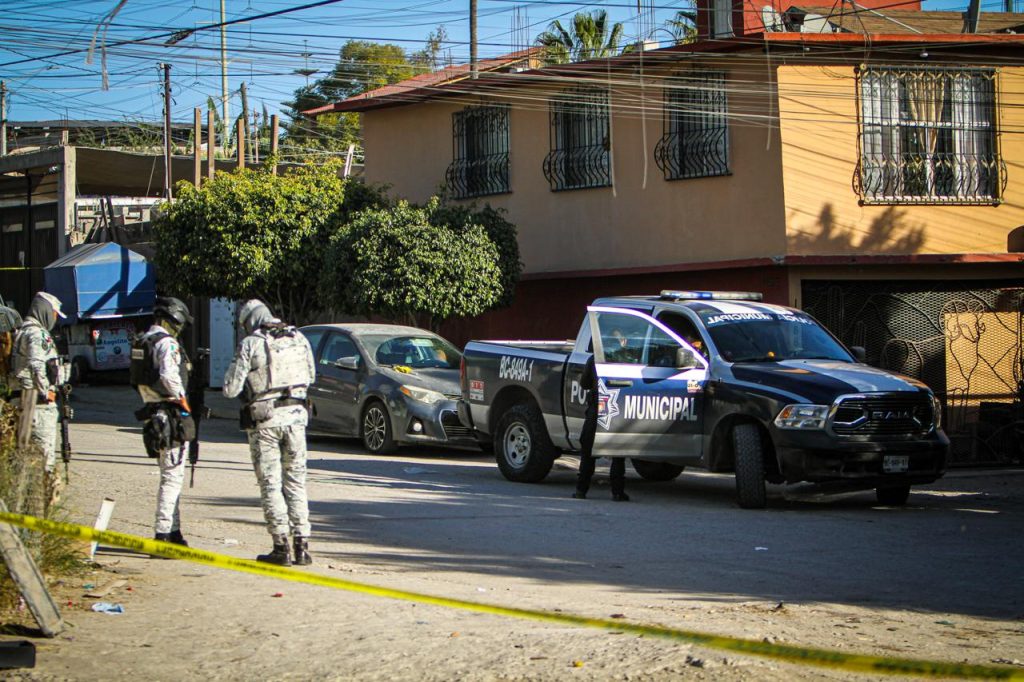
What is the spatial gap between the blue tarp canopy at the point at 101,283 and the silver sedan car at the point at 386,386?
1293 centimetres

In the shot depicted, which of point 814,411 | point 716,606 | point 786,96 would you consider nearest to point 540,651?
point 716,606

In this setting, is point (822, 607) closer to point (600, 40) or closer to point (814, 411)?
point (814, 411)

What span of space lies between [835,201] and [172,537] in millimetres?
13355

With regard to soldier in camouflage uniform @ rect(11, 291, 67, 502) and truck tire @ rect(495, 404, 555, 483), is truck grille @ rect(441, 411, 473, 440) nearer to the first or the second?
truck tire @ rect(495, 404, 555, 483)

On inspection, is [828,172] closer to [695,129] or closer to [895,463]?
[695,129]

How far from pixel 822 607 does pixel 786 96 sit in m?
13.2

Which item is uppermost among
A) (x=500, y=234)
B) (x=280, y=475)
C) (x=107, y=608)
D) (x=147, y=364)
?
(x=500, y=234)

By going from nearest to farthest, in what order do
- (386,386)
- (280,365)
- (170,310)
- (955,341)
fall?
(280,365) < (170,310) < (386,386) < (955,341)

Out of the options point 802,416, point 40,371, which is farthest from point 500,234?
point 40,371

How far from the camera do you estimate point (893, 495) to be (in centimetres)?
1190

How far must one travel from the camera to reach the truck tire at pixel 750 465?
11.1 metres

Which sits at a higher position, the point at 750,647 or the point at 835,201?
Result: the point at 835,201

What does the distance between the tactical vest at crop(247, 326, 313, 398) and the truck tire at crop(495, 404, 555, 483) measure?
508 cm

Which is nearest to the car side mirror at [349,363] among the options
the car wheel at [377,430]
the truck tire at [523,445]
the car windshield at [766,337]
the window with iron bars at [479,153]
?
the car wheel at [377,430]
